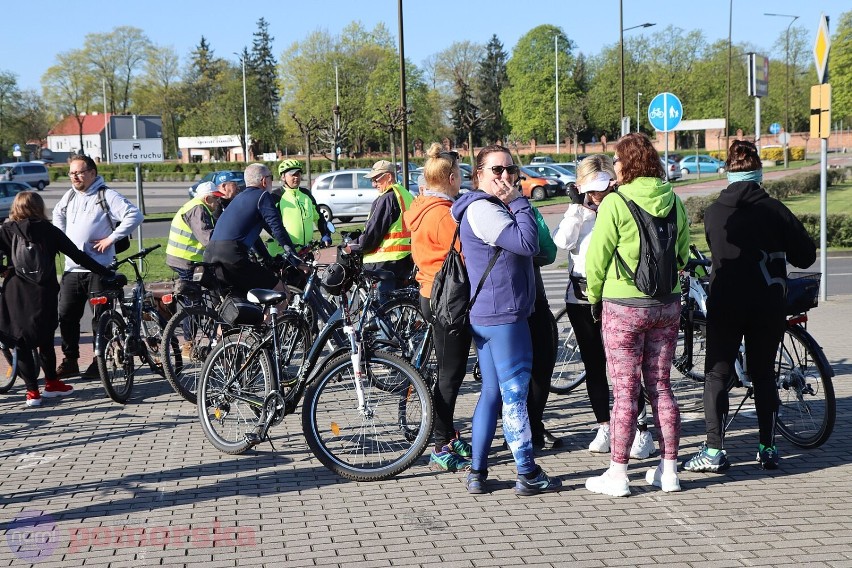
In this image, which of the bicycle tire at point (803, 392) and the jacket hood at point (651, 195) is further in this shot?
→ the bicycle tire at point (803, 392)

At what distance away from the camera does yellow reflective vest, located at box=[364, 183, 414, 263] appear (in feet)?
27.1

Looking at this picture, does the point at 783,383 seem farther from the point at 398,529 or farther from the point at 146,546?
the point at 146,546

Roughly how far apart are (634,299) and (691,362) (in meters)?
2.45

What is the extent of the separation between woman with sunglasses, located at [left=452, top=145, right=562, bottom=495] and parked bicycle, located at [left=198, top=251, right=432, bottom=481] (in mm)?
541

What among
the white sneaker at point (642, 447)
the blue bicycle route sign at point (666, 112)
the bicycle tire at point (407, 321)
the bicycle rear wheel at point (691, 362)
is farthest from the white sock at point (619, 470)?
the blue bicycle route sign at point (666, 112)

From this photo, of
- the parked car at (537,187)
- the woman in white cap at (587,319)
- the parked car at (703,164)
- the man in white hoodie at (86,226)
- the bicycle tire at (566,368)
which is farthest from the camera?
the parked car at (703,164)

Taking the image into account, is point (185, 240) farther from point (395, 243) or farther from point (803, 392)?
point (803, 392)

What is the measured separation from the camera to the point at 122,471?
5922 mm

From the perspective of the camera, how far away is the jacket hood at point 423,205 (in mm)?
5945

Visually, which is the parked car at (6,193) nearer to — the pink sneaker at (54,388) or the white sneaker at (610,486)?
the pink sneaker at (54,388)

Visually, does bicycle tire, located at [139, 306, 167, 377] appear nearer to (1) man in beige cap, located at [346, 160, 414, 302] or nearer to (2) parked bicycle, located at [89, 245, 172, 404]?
(2) parked bicycle, located at [89, 245, 172, 404]

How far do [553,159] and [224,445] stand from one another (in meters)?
72.1

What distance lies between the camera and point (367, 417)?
5617 millimetres

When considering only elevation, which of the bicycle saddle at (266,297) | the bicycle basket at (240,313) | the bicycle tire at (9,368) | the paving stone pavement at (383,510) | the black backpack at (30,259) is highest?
the black backpack at (30,259)
